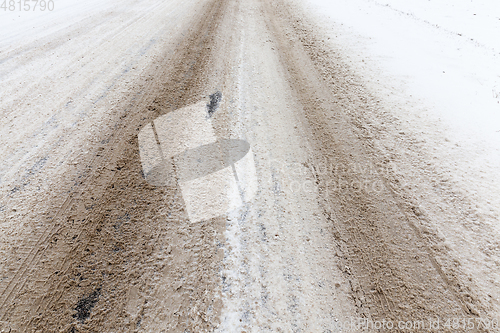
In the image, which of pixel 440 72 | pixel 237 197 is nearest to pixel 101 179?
pixel 237 197

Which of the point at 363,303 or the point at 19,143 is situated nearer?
the point at 363,303

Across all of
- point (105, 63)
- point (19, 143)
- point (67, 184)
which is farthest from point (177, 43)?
point (67, 184)

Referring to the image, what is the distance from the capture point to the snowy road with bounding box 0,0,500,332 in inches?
82.4

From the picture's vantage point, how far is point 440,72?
517 cm

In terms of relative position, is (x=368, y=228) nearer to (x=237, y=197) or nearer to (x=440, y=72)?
(x=237, y=197)

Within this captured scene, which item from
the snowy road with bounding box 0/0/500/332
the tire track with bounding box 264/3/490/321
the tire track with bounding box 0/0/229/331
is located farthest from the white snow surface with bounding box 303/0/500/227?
the tire track with bounding box 0/0/229/331

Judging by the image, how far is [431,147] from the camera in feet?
11.6

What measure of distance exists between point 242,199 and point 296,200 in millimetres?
610

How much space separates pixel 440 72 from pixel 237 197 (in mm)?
5115

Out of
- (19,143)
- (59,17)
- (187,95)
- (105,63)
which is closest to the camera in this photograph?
(19,143)

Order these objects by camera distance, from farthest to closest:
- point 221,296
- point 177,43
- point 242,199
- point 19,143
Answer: point 177,43
point 19,143
point 242,199
point 221,296

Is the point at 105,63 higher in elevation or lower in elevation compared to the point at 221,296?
higher

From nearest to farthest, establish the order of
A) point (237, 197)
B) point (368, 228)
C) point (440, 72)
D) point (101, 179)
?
point (368, 228) → point (237, 197) → point (101, 179) → point (440, 72)

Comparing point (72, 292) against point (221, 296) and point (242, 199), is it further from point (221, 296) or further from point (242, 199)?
point (242, 199)
